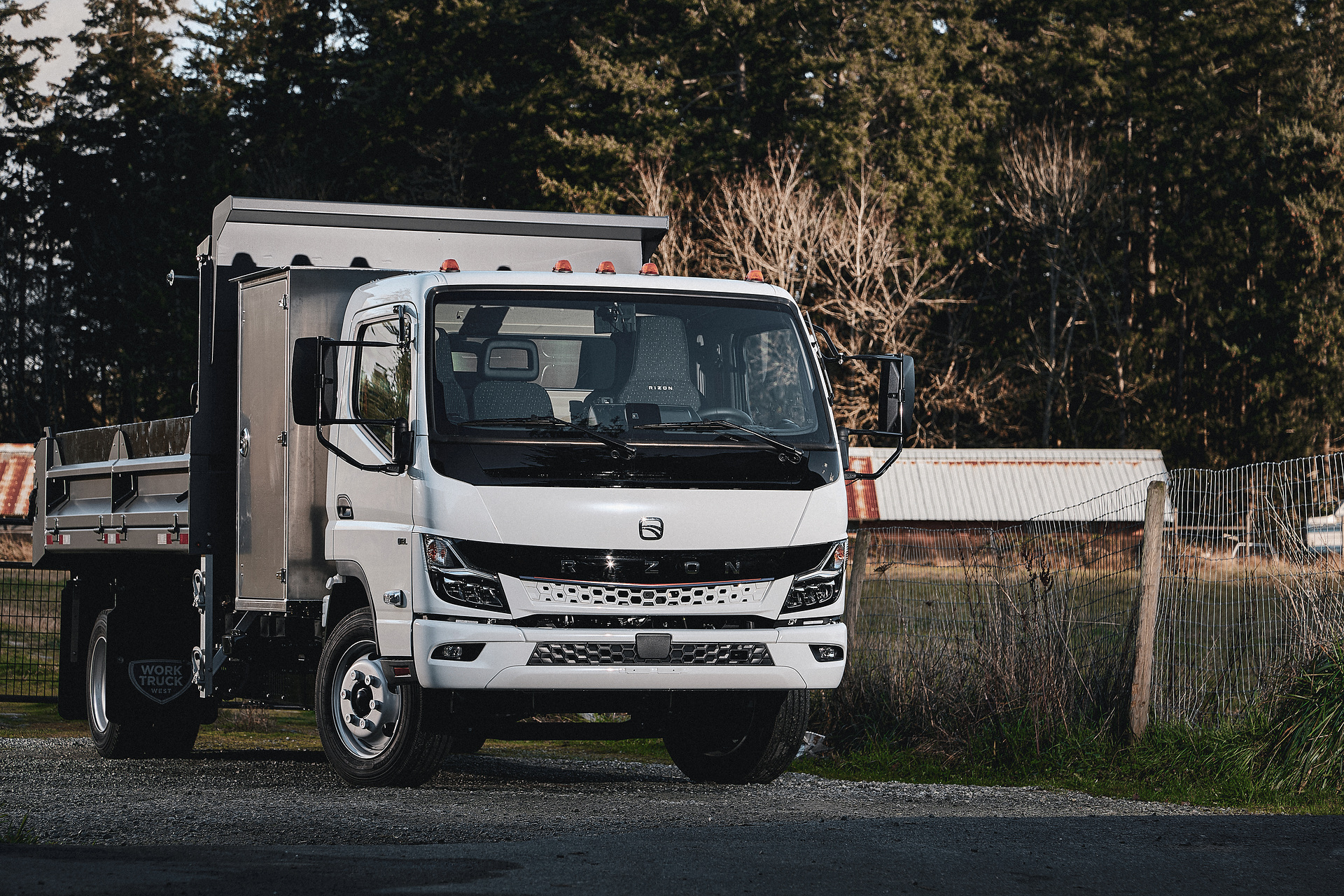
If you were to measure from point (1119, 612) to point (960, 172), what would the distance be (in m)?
43.2

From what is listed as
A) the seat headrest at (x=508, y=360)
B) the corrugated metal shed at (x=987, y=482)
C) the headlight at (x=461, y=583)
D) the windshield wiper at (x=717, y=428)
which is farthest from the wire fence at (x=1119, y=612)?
the corrugated metal shed at (x=987, y=482)

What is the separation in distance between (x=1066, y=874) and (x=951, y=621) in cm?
524

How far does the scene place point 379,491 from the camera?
950 cm

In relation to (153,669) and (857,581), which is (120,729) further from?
(857,581)

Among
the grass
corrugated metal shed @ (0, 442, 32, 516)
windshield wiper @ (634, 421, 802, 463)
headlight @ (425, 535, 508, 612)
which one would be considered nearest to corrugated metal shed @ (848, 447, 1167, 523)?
corrugated metal shed @ (0, 442, 32, 516)

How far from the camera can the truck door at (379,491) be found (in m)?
9.20

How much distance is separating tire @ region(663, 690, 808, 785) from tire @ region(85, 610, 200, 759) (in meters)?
3.73

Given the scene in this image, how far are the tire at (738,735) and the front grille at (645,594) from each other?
543 millimetres

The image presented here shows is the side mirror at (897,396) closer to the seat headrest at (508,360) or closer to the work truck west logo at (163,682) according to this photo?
the seat headrest at (508,360)

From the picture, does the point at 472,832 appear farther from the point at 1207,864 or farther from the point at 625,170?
the point at 625,170

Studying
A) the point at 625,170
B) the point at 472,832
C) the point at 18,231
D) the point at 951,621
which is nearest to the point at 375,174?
the point at 625,170

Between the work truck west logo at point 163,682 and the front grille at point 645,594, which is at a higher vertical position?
the front grille at point 645,594

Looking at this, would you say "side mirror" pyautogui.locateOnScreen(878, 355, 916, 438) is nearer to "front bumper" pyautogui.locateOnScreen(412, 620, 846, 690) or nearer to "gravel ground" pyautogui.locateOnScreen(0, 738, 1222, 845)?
"front bumper" pyautogui.locateOnScreen(412, 620, 846, 690)

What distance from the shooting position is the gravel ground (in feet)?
27.2
